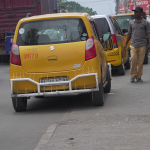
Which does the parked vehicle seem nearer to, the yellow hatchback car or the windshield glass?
the windshield glass

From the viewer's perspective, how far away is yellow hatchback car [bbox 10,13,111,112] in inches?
311

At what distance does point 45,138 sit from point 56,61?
237cm

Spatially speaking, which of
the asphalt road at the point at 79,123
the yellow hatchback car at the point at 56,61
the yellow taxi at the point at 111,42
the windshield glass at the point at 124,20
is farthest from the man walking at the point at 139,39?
the windshield glass at the point at 124,20

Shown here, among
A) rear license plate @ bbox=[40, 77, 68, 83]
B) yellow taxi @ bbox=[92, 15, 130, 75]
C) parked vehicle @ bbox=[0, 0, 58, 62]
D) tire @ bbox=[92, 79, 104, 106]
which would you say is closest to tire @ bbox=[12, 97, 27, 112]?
rear license plate @ bbox=[40, 77, 68, 83]

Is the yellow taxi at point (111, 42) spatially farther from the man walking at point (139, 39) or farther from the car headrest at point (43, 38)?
the car headrest at point (43, 38)

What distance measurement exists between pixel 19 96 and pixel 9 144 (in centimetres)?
218

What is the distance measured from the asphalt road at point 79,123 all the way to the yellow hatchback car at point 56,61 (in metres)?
0.40

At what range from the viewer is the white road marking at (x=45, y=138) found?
5427 mm

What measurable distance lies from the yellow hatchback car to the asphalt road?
0.40 m

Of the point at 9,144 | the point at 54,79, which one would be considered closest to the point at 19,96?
the point at 54,79

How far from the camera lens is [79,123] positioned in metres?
6.68

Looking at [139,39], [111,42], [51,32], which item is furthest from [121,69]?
[51,32]

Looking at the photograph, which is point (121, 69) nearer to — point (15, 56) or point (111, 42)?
point (111, 42)

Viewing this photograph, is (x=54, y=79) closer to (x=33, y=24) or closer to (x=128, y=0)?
(x=33, y=24)
